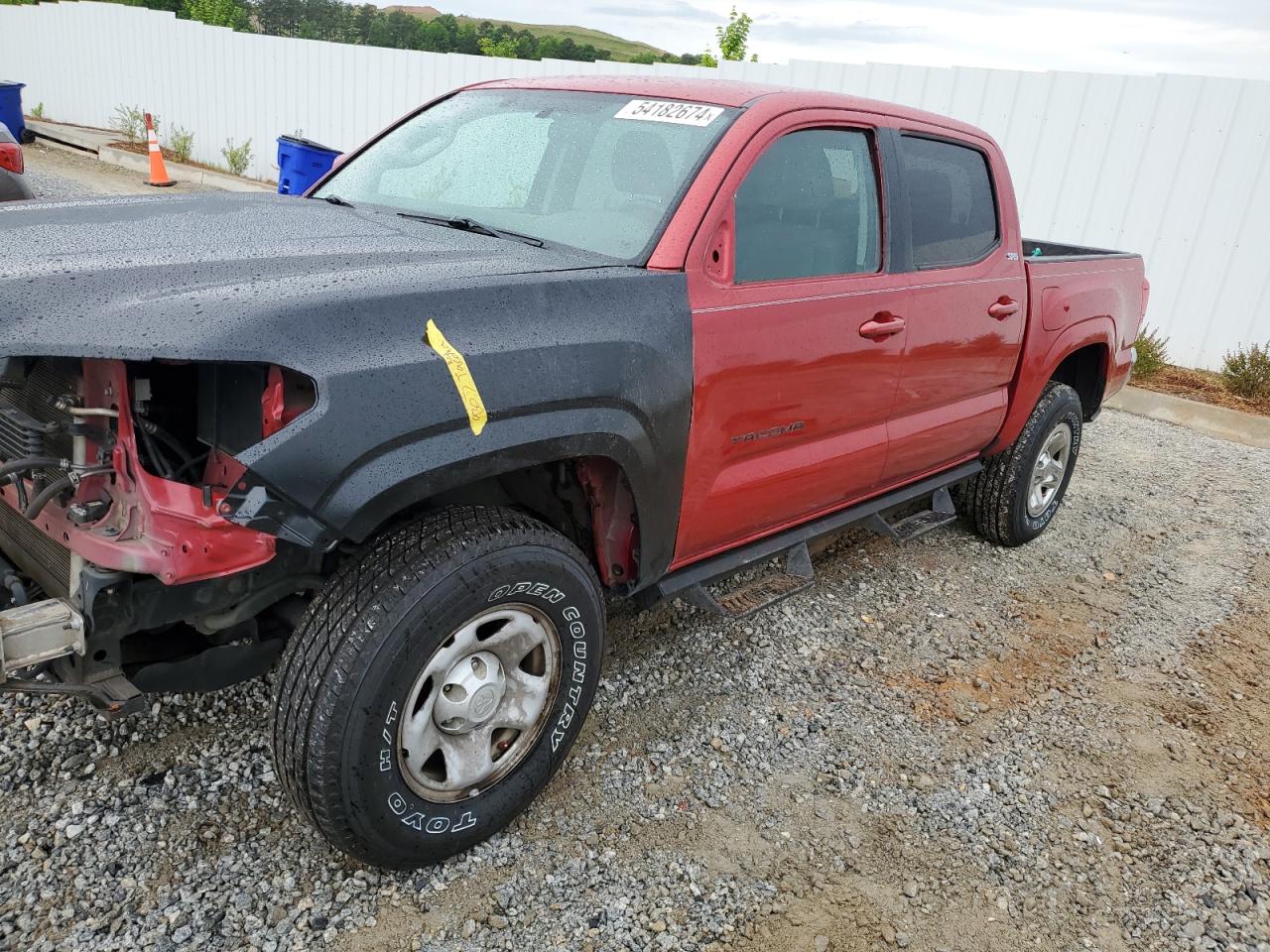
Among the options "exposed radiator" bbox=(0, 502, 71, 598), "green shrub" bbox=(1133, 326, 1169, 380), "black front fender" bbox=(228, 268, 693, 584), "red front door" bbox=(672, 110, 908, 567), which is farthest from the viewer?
"green shrub" bbox=(1133, 326, 1169, 380)

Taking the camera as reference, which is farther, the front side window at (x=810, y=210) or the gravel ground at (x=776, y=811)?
the front side window at (x=810, y=210)

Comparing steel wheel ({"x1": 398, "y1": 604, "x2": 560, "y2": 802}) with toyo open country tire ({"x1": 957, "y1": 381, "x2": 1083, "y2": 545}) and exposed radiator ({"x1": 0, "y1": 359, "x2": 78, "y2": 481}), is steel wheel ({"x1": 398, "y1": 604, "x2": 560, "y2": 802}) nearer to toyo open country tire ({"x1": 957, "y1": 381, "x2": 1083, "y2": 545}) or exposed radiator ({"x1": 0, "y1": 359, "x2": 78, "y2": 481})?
exposed radiator ({"x1": 0, "y1": 359, "x2": 78, "y2": 481})

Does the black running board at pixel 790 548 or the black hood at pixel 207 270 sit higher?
the black hood at pixel 207 270

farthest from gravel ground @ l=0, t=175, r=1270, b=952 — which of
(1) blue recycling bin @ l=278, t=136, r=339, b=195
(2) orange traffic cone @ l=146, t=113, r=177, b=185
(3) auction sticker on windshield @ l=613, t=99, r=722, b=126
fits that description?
(2) orange traffic cone @ l=146, t=113, r=177, b=185

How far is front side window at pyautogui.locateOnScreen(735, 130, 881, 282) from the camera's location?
2922 millimetres

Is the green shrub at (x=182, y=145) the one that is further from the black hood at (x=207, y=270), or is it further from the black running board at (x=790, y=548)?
the black running board at (x=790, y=548)

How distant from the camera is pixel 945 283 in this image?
3662mm

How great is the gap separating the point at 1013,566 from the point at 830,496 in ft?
5.94

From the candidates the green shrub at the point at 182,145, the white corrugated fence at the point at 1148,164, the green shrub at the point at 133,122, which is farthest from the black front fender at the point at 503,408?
the green shrub at the point at 133,122

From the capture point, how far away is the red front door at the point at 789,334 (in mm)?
2779

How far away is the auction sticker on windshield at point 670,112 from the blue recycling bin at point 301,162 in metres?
4.73

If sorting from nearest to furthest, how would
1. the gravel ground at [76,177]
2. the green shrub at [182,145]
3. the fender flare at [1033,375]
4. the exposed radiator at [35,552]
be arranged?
the exposed radiator at [35,552], the fender flare at [1033,375], the gravel ground at [76,177], the green shrub at [182,145]

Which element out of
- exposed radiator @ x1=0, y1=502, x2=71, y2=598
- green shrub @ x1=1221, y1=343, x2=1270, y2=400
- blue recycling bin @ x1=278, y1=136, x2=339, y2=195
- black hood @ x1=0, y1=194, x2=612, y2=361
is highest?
black hood @ x1=0, y1=194, x2=612, y2=361

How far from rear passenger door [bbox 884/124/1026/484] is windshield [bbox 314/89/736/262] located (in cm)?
102
